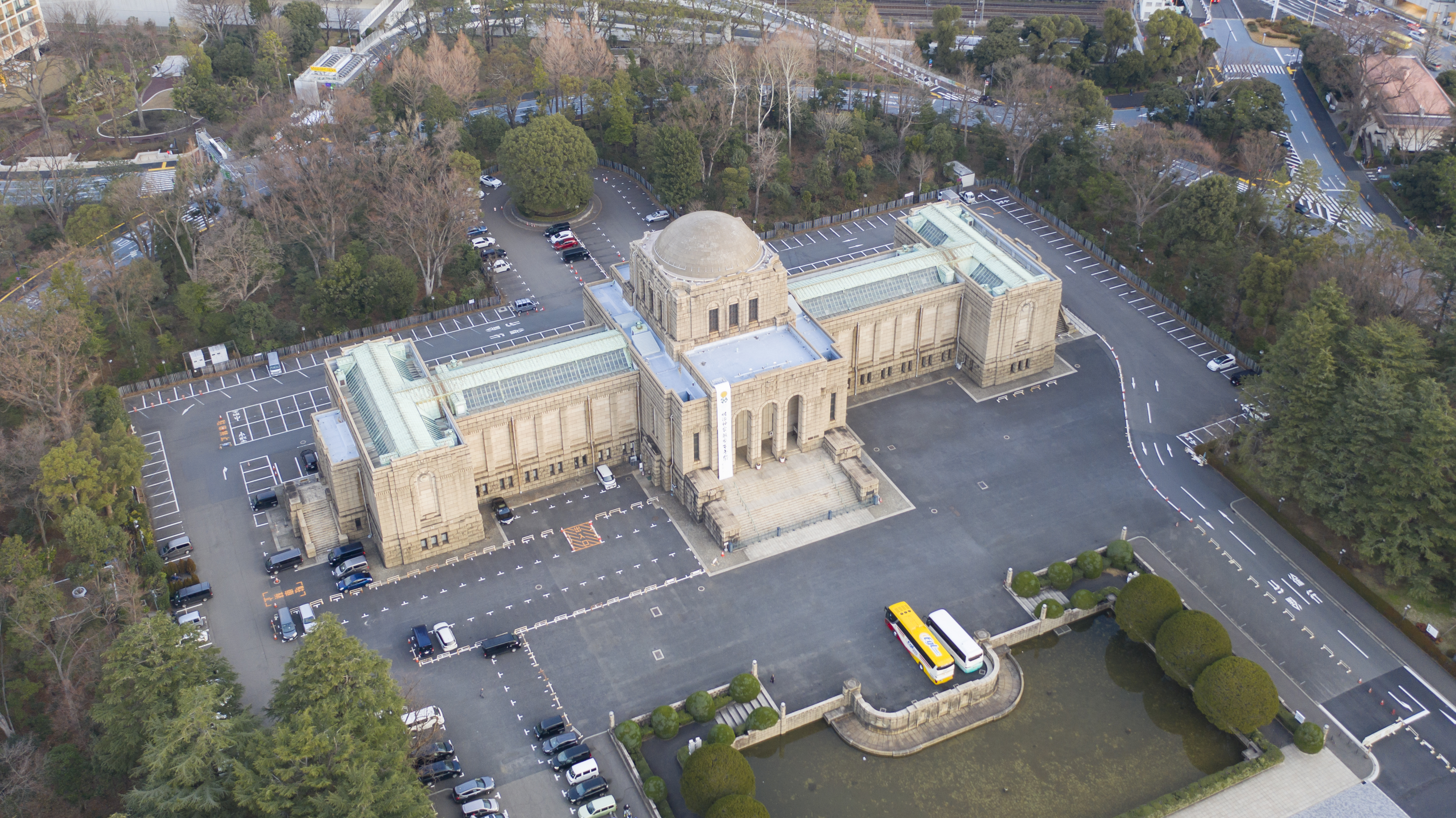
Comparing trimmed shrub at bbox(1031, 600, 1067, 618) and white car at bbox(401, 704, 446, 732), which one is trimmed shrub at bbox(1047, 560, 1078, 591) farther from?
white car at bbox(401, 704, 446, 732)

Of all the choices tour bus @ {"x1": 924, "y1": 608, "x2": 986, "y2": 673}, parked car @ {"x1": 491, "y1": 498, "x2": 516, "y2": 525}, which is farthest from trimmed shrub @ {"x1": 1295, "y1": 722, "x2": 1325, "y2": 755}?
parked car @ {"x1": 491, "y1": 498, "x2": 516, "y2": 525}

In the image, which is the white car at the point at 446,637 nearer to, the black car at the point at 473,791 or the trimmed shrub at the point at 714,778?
the black car at the point at 473,791

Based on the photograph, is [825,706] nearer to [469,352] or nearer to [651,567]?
[651,567]

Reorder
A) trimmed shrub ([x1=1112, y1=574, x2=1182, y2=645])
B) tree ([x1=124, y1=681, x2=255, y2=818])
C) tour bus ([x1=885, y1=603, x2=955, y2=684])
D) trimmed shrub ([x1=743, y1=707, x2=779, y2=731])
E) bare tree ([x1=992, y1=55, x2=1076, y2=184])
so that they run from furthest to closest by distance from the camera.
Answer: bare tree ([x1=992, y1=55, x2=1076, y2=184]) < trimmed shrub ([x1=1112, y1=574, x2=1182, y2=645]) < tour bus ([x1=885, y1=603, x2=955, y2=684]) < trimmed shrub ([x1=743, y1=707, x2=779, y2=731]) < tree ([x1=124, y1=681, x2=255, y2=818])

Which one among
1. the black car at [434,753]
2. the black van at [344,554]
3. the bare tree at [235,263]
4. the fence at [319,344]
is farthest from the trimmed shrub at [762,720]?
the bare tree at [235,263]

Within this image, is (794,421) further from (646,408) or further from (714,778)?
(714,778)
